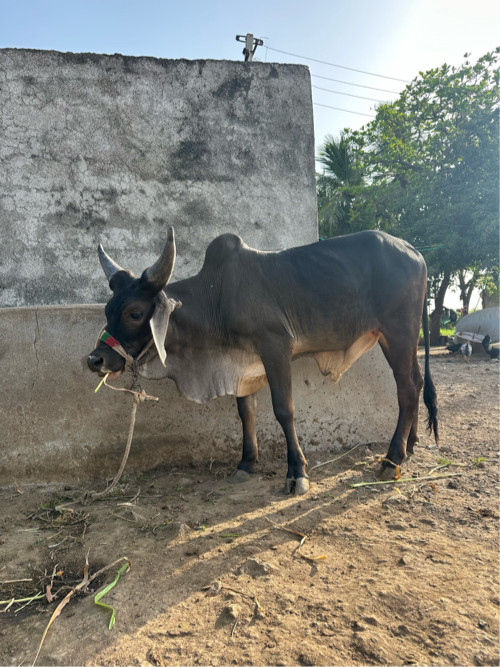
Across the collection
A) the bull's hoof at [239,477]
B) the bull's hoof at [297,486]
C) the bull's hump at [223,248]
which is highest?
the bull's hump at [223,248]

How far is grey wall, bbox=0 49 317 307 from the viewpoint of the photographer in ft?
15.1

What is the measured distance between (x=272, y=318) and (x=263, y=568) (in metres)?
1.57

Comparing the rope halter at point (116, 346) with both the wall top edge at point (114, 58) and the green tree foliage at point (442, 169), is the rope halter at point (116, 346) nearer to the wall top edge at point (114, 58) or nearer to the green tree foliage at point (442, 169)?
the wall top edge at point (114, 58)

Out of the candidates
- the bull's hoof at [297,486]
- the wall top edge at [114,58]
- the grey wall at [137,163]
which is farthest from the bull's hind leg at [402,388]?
the wall top edge at [114,58]

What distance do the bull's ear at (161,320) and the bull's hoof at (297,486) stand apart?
3.58 feet

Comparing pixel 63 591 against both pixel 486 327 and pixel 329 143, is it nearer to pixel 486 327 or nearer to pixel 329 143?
pixel 486 327

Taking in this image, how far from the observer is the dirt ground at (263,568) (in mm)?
1707

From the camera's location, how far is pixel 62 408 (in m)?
3.61

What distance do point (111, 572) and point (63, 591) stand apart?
0.21 meters

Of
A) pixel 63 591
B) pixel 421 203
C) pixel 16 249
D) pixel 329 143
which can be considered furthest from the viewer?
pixel 329 143

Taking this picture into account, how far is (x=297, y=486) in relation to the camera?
3.11m

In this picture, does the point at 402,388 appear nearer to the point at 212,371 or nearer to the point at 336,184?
the point at 212,371

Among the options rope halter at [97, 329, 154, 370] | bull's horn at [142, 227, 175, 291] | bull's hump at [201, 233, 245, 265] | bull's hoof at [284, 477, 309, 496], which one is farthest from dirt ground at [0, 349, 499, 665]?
bull's hump at [201, 233, 245, 265]

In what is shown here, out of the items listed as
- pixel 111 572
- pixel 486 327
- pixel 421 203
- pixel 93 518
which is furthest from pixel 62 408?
pixel 421 203
